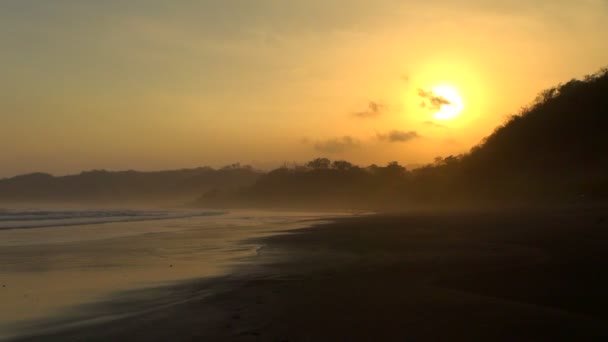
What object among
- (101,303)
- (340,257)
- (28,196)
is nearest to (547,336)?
(101,303)

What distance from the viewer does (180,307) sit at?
9.16 meters

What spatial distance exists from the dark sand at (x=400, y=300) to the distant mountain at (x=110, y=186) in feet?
493

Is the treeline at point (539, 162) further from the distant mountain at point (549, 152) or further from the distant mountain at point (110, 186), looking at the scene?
the distant mountain at point (110, 186)

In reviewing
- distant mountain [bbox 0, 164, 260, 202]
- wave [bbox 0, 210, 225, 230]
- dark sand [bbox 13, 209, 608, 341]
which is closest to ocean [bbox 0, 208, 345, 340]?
dark sand [bbox 13, 209, 608, 341]

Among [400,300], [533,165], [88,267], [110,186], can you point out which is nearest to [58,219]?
[88,267]

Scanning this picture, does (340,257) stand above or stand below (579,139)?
below

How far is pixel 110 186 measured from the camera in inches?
6998

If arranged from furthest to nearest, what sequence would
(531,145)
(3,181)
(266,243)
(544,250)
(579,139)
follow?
(3,181)
(531,145)
(579,139)
(266,243)
(544,250)

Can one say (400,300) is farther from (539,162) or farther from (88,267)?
(539,162)

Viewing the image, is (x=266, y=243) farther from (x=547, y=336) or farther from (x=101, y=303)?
(x=547, y=336)

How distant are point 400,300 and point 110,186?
592 ft

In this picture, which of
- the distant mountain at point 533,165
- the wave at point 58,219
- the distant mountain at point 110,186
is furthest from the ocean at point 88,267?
the distant mountain at point 110,186

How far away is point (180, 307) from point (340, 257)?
7193 millimetres

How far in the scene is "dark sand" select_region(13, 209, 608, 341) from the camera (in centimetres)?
704
